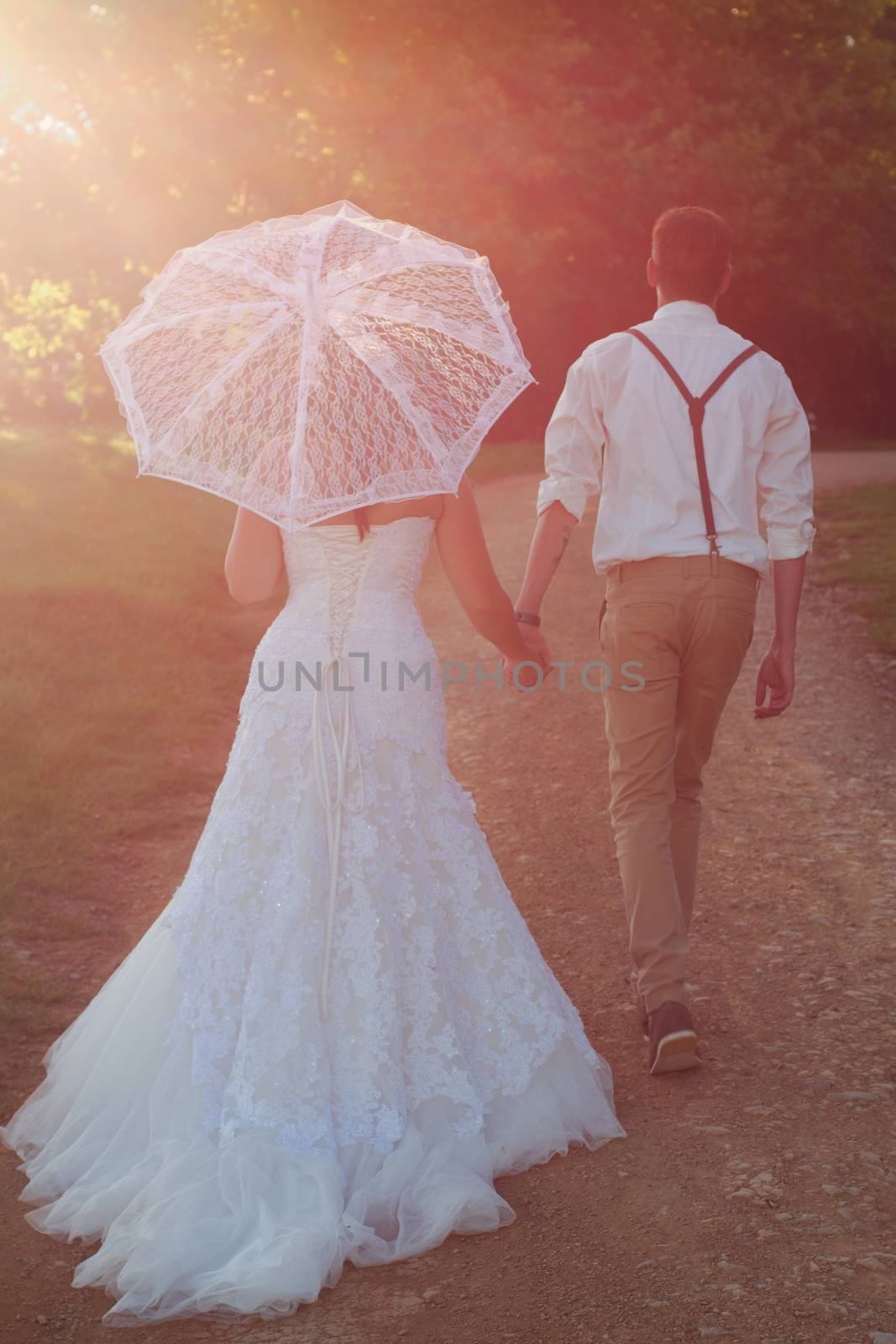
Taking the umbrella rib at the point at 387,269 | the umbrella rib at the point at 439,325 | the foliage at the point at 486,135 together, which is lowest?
the umbrella rib at the point at 439,325

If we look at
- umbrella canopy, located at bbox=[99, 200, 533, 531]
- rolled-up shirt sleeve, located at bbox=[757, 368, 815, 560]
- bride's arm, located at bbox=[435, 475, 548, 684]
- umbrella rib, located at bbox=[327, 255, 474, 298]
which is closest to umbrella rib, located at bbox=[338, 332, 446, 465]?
umbrella canopy, located at bbox=[99, 200, 533, 531]

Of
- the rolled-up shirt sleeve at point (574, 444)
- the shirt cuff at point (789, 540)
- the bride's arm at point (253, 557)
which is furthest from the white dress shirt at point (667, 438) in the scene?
the bride's arm at point (253, 557)

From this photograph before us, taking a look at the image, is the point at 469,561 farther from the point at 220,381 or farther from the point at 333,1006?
the point at 333,1006

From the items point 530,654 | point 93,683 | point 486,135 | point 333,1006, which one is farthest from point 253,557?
point 486,135

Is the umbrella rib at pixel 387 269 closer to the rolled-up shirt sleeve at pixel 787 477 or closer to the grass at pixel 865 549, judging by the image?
the rolled-up shirt sleeve at pixel 787 477

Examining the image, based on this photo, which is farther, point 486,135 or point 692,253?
point 486,135

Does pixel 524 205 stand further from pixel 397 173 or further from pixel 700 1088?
pixel 700 1088

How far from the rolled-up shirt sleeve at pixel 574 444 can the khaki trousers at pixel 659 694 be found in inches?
11.3

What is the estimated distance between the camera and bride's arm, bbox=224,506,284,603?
3.60 m

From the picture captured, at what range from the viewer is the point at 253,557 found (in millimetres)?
3615

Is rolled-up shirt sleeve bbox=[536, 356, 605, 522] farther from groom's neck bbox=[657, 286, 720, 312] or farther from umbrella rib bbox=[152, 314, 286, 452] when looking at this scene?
umbrella rib bbox=[152, 314, 286, 452]

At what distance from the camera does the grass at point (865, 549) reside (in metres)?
10.1

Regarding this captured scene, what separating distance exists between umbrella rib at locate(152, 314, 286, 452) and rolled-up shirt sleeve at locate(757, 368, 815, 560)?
1.57 metres

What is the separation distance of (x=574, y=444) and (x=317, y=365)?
3.19 ft
